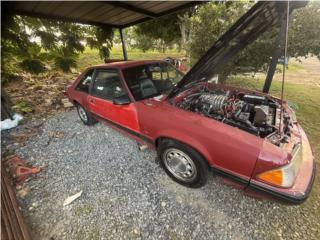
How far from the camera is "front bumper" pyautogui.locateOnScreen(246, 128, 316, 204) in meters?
1.52

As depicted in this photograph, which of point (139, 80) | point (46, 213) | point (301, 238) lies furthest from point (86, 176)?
point (301, 238)

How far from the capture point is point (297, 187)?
1.56 m

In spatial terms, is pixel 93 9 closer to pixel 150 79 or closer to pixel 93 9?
pixel 93 9

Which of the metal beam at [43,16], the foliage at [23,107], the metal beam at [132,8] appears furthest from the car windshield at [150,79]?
the foliage at [23,107]

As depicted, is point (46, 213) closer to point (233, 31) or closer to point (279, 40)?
point (233, 31)

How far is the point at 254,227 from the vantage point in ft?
6.01

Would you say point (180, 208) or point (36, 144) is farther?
point (36, 144)

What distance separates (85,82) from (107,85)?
0.78 metres

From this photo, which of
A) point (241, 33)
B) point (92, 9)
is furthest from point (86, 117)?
point (241, 33)

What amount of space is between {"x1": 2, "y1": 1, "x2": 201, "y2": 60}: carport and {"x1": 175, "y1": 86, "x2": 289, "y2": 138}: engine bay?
251cm

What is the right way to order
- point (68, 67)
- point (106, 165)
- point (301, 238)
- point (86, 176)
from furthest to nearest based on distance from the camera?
point (68, 67) < point (106, 165) < point (86, 176) < point (301, 238)

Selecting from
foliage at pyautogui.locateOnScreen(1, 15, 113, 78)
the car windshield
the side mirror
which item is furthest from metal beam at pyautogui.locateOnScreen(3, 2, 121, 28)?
the side mirror

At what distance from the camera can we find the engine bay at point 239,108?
6.12 ft

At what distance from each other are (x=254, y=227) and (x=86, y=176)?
2.19 meters
